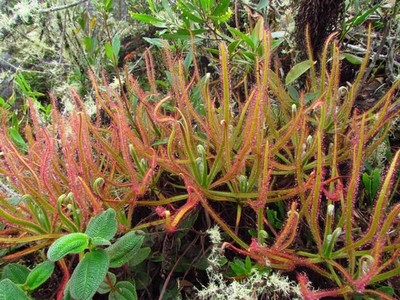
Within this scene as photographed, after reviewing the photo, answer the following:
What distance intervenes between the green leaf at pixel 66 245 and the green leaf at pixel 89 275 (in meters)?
0.04

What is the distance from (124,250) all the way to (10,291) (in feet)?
0.74

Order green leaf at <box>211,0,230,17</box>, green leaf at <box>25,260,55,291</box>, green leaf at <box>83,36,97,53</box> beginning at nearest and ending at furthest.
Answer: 1. green leaf at <box>25,260,55,291</box>
2. green leaf at <box>211,0,230,17</box>
3. green leaf at <box>83,36,97,53</box>

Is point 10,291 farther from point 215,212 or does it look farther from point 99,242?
point 215,212

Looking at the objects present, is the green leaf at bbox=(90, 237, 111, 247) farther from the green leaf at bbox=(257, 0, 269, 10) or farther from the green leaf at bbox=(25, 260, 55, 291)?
the green leaf at bbox=(257, 0, 269, 10)

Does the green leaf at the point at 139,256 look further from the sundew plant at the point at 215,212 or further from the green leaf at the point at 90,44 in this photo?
the green leaf at the point at 90,44

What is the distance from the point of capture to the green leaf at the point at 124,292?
90 centimetres

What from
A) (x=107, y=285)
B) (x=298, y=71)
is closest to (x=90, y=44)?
(x=298, y=71)

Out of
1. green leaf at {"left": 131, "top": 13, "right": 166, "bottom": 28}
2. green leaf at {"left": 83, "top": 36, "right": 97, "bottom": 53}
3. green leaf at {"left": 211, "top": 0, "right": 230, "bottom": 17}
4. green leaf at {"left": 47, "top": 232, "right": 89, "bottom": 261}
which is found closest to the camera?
green leaf at {"left": 47, "top": 232, "right": 89, "bottom": 261}

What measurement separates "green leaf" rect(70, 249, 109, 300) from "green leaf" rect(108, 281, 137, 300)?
109 mm

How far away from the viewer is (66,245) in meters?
0.79

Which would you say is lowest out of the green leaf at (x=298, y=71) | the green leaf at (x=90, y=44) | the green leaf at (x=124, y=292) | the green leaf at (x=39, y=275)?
the green leaf at (x=124, y=292)

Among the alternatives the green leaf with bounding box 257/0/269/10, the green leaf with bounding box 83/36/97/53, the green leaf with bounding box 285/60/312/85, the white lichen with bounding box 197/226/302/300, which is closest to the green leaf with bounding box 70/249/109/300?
the white lichen with bounding box 197/226/302/300


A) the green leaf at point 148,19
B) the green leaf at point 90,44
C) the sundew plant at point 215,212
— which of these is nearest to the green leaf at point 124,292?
the sundew plant at point 215,212

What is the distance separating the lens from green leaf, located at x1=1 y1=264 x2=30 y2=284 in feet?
3.08
